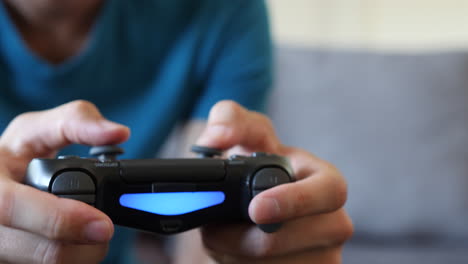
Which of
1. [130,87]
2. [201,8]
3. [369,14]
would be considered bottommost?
[130,87]

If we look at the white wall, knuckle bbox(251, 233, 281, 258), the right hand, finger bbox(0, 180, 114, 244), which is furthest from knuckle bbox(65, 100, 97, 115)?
the white wall

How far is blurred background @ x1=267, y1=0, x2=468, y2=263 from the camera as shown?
4.57 ft

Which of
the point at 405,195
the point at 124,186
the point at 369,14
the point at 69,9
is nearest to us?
the point at 124,186

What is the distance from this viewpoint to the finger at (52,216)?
40 centimetres

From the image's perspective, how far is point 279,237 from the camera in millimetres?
509

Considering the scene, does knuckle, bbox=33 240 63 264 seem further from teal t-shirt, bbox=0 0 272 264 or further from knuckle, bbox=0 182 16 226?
teal t-shirt, bbox=0 0 272 264

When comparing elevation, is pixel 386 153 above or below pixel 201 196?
above

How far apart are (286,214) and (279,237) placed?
0.06 m

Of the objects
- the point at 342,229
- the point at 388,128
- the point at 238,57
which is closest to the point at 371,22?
the point at 388,128

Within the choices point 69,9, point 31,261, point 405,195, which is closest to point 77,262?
point 31,261

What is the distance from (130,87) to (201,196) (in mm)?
459

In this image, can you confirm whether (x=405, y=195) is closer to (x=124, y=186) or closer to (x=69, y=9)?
(x=69, y=9)

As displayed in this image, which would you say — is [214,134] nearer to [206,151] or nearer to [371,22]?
[206,151]

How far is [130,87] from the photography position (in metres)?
0.88
